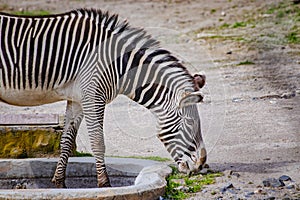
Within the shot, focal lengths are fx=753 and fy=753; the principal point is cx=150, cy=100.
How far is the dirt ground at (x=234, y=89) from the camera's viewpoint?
6586mm

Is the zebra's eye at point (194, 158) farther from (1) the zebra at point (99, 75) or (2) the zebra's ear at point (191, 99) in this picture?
(2) the zebra's ear at point (191, 99)

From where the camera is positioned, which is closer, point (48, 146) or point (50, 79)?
point (50, 79)

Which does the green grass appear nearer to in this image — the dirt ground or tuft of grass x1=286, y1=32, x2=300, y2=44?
the dirt ground

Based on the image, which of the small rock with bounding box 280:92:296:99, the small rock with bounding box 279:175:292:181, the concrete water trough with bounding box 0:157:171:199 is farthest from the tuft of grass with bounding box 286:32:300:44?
the small rock with bounding box 279:175:292:181

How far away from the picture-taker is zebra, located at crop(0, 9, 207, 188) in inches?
244

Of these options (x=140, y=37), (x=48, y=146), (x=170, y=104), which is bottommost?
(x=48, y=146)

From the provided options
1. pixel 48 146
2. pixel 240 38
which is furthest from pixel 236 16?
pixel 48 146

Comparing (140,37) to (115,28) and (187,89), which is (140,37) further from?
(187,89)

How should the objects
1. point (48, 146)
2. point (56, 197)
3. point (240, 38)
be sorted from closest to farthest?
point (56, 197), point (48, 146), point (240, 38)

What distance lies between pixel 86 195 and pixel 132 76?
151 cm

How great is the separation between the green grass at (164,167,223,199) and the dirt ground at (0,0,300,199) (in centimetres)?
10

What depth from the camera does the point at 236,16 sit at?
1463 centimetres

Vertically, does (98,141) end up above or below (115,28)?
below

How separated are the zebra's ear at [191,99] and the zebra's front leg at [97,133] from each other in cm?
66
